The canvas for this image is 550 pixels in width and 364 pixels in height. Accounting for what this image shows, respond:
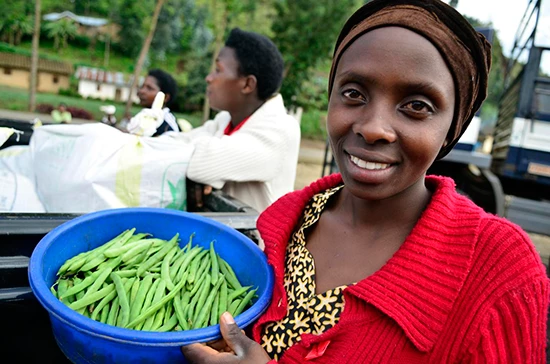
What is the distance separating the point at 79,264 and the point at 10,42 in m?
45.9

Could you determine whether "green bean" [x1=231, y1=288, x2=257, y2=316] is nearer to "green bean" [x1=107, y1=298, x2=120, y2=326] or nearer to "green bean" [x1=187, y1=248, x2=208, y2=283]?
"green bean" [x1=187, y1=248, x2=208, y2=283]

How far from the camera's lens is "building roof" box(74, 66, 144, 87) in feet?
112

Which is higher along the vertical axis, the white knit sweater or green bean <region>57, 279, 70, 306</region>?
the white knit sweater

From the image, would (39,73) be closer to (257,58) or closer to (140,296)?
(257,58)

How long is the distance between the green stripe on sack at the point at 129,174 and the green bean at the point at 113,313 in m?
0.76

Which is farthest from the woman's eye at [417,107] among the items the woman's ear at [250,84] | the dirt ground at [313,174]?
the dirt ground at [313,174]

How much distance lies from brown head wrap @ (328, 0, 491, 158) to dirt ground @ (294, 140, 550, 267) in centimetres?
674

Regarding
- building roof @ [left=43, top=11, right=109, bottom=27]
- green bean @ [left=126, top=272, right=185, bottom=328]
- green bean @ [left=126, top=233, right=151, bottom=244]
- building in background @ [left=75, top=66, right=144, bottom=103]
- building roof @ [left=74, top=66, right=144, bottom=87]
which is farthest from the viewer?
building roof @ [left=43, top=11, right=109, bottom=27]

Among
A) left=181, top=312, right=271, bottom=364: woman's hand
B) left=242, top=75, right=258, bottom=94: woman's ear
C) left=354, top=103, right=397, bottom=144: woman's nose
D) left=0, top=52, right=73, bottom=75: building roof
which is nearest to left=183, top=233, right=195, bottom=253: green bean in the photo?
left=181, top=312, right=271, bottom=364: woman's hand

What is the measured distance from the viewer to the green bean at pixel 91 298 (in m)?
1.31

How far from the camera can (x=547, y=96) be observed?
209 inches

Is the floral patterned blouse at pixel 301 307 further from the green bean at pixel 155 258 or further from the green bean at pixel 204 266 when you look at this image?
the green bean at pixel 155 258

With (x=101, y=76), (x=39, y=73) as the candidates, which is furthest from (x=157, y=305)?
(x=39, y=73)

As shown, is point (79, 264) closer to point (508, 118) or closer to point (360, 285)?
point (360, 285)
